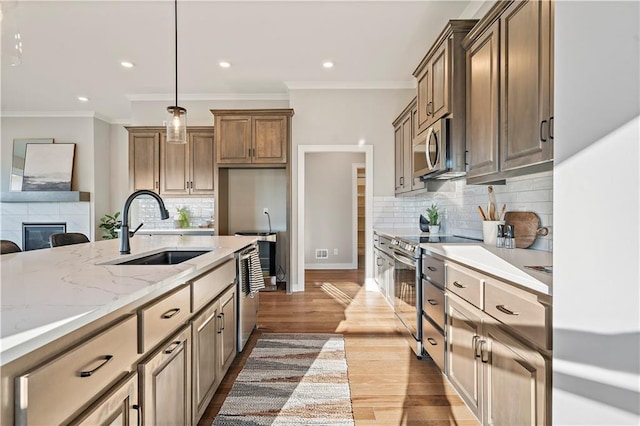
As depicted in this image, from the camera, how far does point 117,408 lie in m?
0.97

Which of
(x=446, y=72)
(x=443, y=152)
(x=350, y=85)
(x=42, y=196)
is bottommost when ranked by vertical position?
(x=42, y=196)

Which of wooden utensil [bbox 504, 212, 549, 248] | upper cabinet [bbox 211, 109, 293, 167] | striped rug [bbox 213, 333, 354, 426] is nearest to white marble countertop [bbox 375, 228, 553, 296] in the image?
wooden utensil [bbox 504, 212, 549, 248]

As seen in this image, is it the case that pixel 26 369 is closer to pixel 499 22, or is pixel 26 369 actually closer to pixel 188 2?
pixel 499 22

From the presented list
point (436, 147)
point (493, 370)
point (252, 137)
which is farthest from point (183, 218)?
point (493, 370)

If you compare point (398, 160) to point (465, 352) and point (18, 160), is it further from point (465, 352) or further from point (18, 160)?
point (18, 160)

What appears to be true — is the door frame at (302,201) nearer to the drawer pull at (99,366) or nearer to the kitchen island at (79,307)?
the kitchen island at (79,307)

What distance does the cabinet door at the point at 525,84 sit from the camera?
157cm

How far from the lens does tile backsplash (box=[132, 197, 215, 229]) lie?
5.44m

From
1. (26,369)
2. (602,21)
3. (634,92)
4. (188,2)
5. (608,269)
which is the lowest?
(26,369)

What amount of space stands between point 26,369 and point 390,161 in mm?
4598

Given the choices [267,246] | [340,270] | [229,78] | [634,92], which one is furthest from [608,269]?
[340,270]

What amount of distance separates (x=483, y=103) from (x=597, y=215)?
1742 millimetres

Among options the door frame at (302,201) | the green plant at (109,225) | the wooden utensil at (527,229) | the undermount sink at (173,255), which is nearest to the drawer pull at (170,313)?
the undermount sink at (173,255)

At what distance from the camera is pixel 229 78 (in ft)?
15.4
